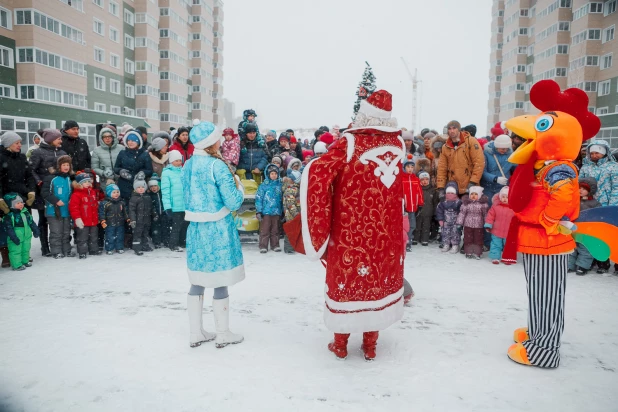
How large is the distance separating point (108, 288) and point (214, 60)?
185 ft

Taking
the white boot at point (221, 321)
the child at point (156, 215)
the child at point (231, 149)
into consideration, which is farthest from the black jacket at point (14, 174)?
the white boot at point (221, 321)

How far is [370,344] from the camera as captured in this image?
339 centimetres

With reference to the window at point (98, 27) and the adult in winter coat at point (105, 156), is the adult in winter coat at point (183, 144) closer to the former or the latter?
the adult in winter coat at point (105, 156)

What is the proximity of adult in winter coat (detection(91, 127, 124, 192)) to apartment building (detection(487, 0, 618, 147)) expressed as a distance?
87.0 feet

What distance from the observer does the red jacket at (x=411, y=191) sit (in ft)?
23.5

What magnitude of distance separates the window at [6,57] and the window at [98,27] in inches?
334

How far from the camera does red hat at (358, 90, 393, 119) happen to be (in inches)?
126

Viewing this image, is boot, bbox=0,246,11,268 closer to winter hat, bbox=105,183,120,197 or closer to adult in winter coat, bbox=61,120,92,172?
winter hat, bbox=105,183,120,197

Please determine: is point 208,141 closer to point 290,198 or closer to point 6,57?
point 290,198

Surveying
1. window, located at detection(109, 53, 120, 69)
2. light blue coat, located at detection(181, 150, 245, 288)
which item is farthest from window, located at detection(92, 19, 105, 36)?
light blue coat, located at detection(181, 150, 245, 288)

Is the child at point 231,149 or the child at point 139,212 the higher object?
the child at point 231,149

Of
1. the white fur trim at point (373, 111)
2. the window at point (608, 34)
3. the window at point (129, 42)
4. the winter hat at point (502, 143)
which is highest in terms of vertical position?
the window at point (129, 42)

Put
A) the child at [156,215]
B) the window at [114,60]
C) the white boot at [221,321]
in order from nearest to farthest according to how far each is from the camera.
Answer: the white boot at [221,321], the child at [156,215], the window at [114,60]

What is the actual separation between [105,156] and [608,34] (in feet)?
113
